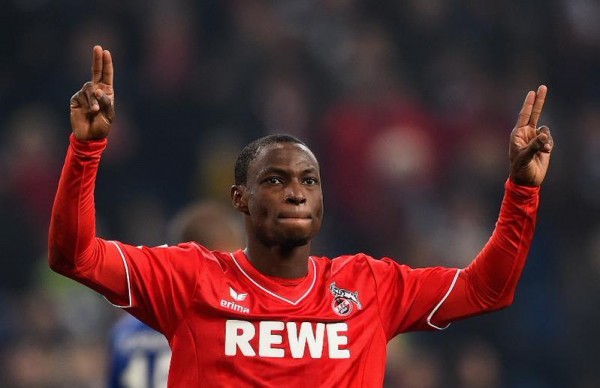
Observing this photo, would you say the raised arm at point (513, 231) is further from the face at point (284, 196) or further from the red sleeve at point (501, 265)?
the face at point (284, 196)

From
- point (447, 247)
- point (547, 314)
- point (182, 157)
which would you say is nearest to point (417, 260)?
point (447, 247)

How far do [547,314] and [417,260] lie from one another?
95cm

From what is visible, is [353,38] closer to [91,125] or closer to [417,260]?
[417,260]

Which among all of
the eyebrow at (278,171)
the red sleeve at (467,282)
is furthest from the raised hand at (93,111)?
the red sleeve at (467,282)

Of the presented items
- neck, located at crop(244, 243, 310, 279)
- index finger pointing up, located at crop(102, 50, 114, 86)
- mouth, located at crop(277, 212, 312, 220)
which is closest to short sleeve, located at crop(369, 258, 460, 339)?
neck, located at crop(244, 243, 310, 279)

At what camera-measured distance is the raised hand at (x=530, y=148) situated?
142 inches

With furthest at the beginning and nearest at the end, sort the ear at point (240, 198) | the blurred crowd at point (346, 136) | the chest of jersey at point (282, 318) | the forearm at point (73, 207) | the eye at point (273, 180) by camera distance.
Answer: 1. the blurred crowd at point (346, 136)
2. the ear at point (240, 198)
3. the eye at point (273, 180)
4. the chest of jersey at point (282, 318)
5. the forearm at point (73, 207)

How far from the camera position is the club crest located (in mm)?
3654

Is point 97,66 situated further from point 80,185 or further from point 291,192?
point 291,192

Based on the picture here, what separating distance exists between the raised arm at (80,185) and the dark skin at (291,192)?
22.1 inches

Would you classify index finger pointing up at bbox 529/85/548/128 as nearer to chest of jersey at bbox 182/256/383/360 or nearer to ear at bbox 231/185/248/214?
chest of jersey at bbox 182/256/383/360

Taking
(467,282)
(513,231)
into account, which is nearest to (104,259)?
(467,282)

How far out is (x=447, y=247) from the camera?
319 inches

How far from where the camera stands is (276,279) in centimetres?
371
